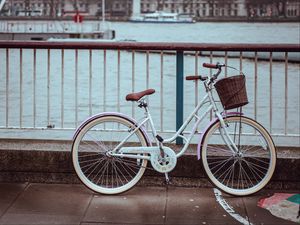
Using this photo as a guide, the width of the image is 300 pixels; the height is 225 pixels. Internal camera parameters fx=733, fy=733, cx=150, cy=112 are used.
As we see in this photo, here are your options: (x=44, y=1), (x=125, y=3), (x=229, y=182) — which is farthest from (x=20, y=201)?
(x=125, y=3)

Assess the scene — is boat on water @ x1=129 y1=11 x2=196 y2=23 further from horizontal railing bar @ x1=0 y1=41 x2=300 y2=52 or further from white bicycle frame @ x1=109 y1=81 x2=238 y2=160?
white bicycle frame @ x1=109 y1=81 x2=238 y2=160

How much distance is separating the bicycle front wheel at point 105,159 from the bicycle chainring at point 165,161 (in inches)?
5.1

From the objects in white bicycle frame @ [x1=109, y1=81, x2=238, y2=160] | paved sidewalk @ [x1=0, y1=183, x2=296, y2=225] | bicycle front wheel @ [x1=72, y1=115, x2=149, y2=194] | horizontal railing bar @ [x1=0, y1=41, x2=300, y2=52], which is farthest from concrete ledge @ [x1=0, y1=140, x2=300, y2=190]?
horizontal railing bar @ [x1=0, y1=41, x2=300, y2=52]

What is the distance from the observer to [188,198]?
20.6 feet

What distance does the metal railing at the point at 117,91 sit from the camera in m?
7.00

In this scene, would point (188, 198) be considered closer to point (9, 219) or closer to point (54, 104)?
point (9, 219)

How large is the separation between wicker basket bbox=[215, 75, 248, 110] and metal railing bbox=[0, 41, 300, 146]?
0.90m

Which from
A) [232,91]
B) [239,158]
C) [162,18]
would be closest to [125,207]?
[239,158]

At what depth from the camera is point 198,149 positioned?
20.1ft

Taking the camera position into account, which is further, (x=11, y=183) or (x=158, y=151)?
(x=11, y=183)

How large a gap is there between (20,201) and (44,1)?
139 meters

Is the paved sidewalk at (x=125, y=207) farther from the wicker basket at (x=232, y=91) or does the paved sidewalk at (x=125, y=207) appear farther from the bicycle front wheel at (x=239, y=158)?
the wicker basket at (x=232, y=91)

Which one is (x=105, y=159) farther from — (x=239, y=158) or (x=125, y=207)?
(x=239, y=158)

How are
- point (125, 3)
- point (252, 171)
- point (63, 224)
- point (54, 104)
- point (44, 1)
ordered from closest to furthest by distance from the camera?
point (63, 224) → point (252, 171) → point (54, 104) → point (44, 1) → point (125, 3)
